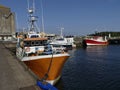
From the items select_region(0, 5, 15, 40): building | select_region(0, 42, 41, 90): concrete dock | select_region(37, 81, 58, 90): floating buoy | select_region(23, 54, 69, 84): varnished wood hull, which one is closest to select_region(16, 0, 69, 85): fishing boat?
select_region(23, 54, 69, 84): varnished wood hull

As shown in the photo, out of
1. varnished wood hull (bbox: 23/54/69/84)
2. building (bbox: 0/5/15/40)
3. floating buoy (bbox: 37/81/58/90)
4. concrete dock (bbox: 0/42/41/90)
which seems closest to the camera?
concrete dock (bbox: 0/42/41/90)

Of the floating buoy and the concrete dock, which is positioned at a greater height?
the concrete dock

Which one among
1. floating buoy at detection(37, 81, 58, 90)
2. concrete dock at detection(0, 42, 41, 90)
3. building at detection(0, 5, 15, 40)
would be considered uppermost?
building at detection(0, 5, 15, 40)

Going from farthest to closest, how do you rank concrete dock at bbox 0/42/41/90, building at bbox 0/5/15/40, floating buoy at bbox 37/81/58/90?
building at bbox 0/5/15/40 < floating buoy at bbox 37/81/58/90 < concrete dock at bbox 0/42/41/90

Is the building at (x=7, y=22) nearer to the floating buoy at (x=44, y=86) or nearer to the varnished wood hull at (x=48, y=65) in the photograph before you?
the varnished wood hull at (x=48, y=65)

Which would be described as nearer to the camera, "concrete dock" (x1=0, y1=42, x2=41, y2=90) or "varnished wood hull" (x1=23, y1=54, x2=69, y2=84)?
"concrete dock" (x1=0, y1=42, x2=41, y2=90)

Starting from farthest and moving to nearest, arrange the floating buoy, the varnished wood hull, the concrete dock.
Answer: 1. the varnished wood hull
2. the floating buoy
3. the concrete dock

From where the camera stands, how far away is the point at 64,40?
79.0 m

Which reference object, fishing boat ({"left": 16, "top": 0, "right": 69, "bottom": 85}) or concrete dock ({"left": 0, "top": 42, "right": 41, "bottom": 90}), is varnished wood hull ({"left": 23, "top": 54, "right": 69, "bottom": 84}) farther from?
concrete dock ({"left": 0, "top": 42, "right": 41, "bottom": 90})

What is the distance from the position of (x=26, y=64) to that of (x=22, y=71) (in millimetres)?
4155

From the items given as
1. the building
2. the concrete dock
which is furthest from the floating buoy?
the building

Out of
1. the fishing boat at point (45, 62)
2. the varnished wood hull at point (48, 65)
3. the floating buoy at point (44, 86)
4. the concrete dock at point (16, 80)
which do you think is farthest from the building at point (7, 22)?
the floating buoy at point (44, 86)

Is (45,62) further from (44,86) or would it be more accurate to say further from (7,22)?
(7,22)

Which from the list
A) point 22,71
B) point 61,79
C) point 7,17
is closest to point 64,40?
point 7,17
